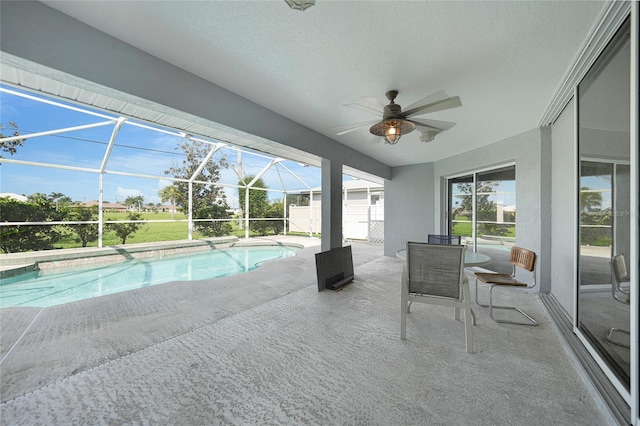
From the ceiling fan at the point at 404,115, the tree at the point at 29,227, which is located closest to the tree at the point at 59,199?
the tree at the point at 29,227

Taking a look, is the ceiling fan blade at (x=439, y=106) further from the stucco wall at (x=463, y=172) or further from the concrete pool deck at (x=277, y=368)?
the stucco wall at (x=463, y=172)

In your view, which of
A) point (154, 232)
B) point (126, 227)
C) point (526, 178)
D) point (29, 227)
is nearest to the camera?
point (526, 178)

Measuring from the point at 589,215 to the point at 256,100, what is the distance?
3.57 metres

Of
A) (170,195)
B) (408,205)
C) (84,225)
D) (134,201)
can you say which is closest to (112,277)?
(84,225)

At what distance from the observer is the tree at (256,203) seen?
980cm

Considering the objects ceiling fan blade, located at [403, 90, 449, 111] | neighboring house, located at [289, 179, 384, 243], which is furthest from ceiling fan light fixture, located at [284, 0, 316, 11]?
neighboring house, located at [289, 179, 384, 243]

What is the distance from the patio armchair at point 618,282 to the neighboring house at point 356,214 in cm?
713

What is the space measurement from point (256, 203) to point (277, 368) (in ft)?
29.6

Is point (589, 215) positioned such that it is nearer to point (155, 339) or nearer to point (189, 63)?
point (189, 63)

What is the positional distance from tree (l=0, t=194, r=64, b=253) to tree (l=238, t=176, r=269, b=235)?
514 centimetres

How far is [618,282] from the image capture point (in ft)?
5.37

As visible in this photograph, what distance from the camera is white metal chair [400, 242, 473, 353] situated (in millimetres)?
2133

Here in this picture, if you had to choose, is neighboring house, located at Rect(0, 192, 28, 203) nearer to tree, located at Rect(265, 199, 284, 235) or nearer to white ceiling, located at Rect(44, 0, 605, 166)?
white ceiling, located at Rect(44, 0, 605, 166)

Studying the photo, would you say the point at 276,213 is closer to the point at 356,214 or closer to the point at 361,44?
the point at 356,214
